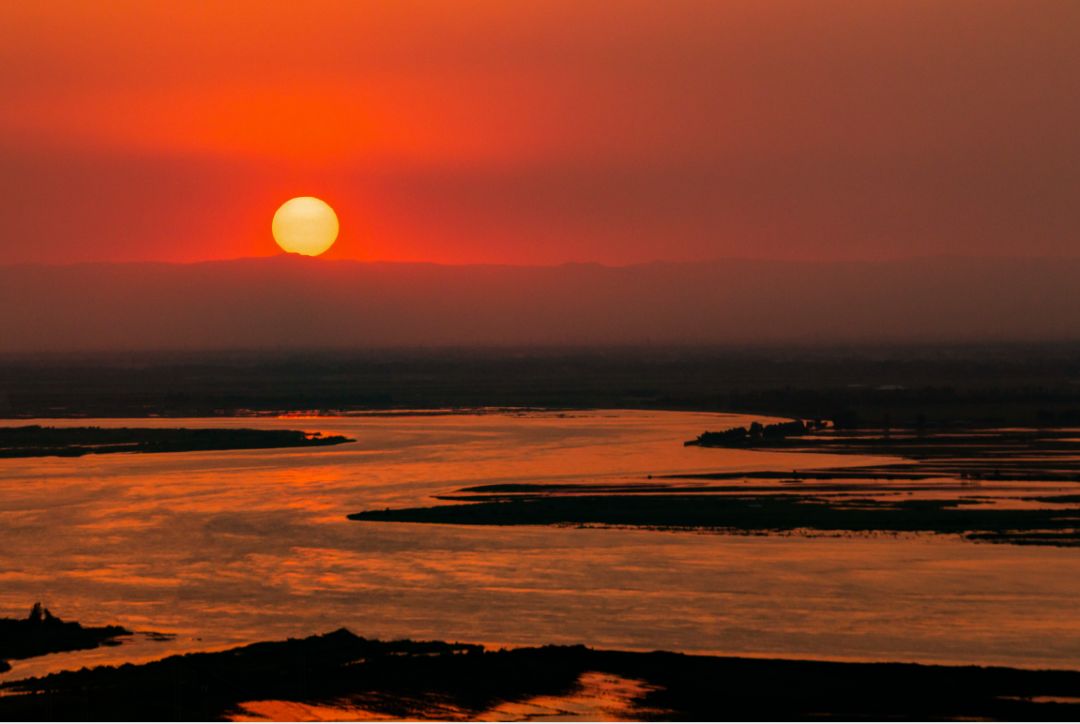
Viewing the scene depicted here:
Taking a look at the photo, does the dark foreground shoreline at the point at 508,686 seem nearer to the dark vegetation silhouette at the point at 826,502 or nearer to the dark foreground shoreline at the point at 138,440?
the dark vegetation silhouette at the point at 826,502

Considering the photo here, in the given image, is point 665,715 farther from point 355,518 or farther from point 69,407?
point 69,407

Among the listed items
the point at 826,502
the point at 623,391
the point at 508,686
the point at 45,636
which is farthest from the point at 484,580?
the point at 623,391

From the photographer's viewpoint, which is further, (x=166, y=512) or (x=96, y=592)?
(x=166, y=512)

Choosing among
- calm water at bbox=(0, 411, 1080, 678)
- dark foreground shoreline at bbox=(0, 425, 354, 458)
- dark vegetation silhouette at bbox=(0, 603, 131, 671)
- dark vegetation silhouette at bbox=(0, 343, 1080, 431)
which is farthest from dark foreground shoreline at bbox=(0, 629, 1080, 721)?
dark vegetation silhouette at bbox=(0, 343, 1080, 431)

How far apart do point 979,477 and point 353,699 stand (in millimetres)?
33730

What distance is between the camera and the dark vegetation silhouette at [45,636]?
27422 mm

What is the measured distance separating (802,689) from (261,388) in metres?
117

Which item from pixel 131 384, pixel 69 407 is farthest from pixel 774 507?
pixel 131 384

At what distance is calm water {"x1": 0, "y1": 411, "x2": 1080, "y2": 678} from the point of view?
2858cm

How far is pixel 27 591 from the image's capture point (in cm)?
3403

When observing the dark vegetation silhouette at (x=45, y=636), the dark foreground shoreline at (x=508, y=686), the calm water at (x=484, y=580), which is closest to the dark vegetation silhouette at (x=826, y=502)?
the calm water at (x=484, y=580)

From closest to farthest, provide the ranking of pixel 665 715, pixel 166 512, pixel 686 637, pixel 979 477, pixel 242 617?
1. pixel 665 715
2. pixel 686 637
3. pixel 242 617
4. pixel 166 512
5. pixel 979 477

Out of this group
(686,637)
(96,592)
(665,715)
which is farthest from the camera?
(96,592)

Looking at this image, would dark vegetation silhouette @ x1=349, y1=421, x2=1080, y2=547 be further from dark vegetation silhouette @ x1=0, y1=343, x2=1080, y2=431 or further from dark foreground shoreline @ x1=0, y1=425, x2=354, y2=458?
dark vegetation silhouette @ x1=0, y1=343, x2=1080, y2=431
